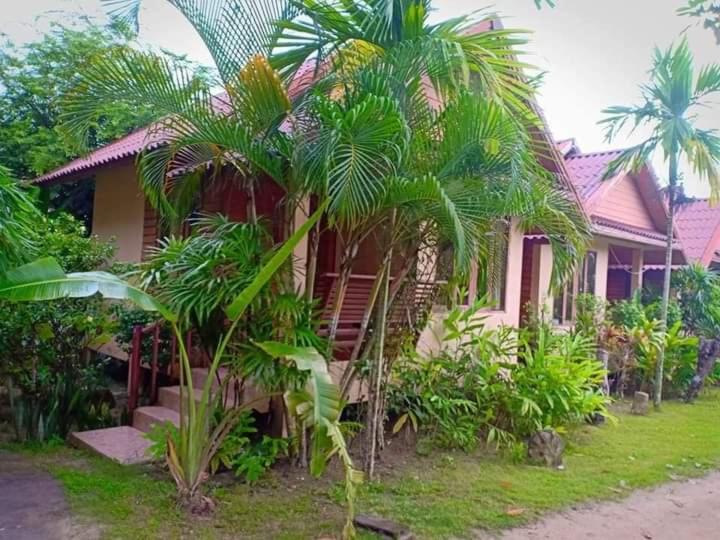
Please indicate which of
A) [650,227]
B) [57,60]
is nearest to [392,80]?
[57,60]

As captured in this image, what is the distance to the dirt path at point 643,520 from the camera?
5219 mm

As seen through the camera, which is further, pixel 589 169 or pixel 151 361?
pixel 589 169

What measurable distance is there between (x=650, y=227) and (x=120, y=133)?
14.4 m

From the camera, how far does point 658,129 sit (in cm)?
1109

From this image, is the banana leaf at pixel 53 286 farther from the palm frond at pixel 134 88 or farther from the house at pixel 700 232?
the house at pixel 700 232

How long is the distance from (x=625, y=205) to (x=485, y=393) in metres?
9.91

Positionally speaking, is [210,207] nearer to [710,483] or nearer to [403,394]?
[403,394]

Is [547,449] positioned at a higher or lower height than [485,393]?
lower

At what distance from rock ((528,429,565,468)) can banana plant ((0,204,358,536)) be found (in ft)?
11.6

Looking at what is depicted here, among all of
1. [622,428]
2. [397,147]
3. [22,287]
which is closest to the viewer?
[22,287]

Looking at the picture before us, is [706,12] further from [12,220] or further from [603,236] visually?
[603,236]

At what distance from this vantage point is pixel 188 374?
5.11 meters

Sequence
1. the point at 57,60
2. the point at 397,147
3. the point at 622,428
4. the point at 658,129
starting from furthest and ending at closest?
the point at 57,60, the point at 658,129, the point at 622,428, the point at 397,147

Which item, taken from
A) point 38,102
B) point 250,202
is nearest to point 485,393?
point 250,202
